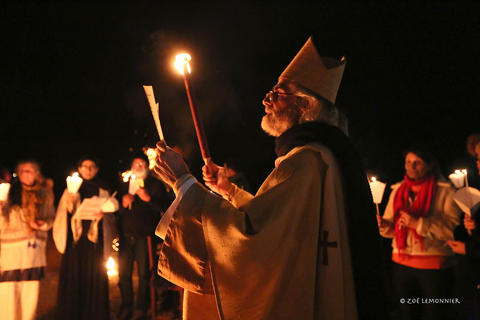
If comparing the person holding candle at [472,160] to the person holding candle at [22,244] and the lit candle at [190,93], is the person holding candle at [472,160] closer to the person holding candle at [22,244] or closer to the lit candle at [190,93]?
the lit candle at [190,93]

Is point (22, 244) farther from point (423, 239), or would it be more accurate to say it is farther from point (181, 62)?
point (423, 239)

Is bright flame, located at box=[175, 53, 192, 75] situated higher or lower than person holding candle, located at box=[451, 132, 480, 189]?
higher

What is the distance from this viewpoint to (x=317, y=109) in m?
2.44

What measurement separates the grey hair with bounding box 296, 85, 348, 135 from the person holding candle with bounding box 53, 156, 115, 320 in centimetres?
399

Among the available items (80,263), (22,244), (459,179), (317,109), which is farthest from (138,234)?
(459,179)

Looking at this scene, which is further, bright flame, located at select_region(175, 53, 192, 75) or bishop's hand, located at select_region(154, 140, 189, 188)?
bright flame, located at select_region(175, 53, 192, 75)

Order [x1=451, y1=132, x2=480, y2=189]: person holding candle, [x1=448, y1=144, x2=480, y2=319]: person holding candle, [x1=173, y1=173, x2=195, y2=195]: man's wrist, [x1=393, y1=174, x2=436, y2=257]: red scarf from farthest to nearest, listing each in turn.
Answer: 1. [x1=451, y1=132, x2=480, y2=189]: person holding candle
2. [x1=393, y1=174, x2=436, y2=257]: red scarf
3. [x1=448, y1=144, x2=480, y2=319]: person holding candle
4. [x1=173, y1=173, x2=195, y2=195]: man's wrist

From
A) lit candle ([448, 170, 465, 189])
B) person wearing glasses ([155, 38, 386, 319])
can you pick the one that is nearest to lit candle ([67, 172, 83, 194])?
person wearing glasses ([155, 38, 386, 319])

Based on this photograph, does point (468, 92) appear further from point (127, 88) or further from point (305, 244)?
point (127, 88)

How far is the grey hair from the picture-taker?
243cm

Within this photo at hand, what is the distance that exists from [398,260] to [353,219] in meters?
→ 3.00

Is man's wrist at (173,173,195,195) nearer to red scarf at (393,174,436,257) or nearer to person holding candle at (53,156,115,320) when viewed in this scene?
red scarf at (393,174,436,257)

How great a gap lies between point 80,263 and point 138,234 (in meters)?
1.03

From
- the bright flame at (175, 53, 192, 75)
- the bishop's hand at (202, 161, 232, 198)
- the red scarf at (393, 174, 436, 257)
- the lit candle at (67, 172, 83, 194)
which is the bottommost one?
the red scarf at (393, 174, 436, 257)
